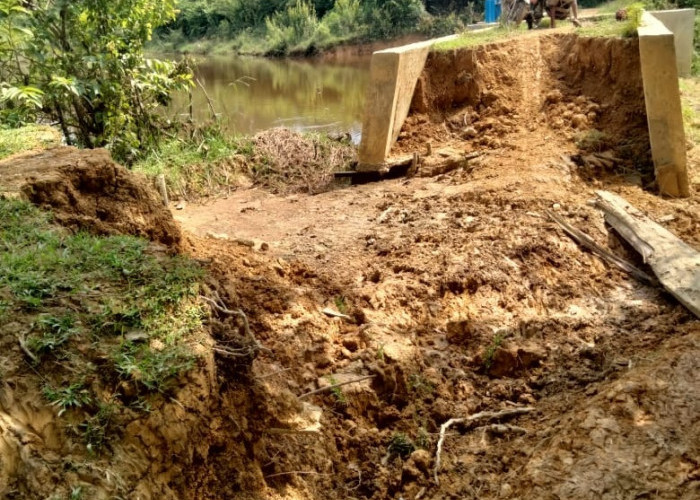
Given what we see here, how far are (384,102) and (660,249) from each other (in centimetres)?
392

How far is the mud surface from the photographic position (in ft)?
13.6

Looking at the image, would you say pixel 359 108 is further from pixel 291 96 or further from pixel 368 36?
pixel 368 36

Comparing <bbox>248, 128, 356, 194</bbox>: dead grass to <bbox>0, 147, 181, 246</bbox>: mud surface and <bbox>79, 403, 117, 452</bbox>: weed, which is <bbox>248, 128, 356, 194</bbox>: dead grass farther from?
<bbox>79, 403, 117, 452</bbox>: weed

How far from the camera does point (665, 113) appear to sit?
21.9 ft

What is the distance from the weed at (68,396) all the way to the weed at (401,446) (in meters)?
1.85

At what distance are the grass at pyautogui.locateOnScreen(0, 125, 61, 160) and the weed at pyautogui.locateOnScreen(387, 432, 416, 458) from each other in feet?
13.5

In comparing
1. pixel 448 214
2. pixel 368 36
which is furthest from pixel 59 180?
pixel 368 36

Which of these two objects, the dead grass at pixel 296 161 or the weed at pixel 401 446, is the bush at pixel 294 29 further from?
the weed at pixel 401 446

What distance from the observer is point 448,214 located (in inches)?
248

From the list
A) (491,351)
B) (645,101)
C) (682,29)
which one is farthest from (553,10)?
(491,351)

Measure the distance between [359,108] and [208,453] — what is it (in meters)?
13.7

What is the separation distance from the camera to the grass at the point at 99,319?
2203 millimetres

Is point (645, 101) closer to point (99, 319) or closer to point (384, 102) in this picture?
point (384, 102)

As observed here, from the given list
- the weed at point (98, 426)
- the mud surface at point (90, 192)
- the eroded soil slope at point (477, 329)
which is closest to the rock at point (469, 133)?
the eroded soil slope at point (477, 329)
